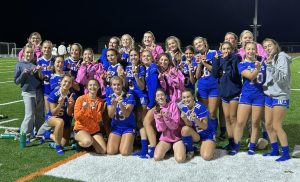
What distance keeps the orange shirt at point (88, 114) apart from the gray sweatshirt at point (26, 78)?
40.3 inches

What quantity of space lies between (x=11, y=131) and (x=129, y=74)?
2.41 m

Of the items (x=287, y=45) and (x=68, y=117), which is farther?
(x=287, y=45)

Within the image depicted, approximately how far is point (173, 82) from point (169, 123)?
0.59 metres

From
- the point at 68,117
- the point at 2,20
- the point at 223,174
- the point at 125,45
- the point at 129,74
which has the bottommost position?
the point at 223,174

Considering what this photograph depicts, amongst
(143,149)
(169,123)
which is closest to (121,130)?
(143,149)

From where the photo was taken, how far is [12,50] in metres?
31.5

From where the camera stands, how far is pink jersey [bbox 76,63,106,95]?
5.60 meters

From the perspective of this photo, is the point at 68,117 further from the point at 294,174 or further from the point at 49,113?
the point at 294,174

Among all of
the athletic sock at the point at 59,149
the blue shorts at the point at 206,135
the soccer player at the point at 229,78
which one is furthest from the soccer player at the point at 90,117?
the soccer player at the point at 229,78

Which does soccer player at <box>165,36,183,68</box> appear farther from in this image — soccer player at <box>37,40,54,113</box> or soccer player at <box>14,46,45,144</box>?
soccer player at <box>14,46,45,144</box>

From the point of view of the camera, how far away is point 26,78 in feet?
18.9

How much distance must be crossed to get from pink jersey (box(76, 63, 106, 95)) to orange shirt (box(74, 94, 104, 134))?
0.42 meters

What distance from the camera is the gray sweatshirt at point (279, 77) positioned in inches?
181

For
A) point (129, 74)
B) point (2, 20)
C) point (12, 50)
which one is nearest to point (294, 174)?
point (129, 74)
